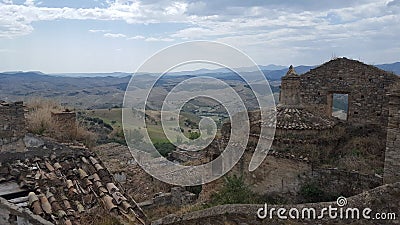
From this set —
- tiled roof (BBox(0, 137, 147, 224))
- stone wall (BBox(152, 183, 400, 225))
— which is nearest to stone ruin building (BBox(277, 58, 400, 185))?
stone wall (BBox(152, 183, 400, 225))

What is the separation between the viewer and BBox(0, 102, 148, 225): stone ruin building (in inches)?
230

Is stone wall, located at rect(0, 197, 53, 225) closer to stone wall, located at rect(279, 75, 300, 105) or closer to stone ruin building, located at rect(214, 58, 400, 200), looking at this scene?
stone ruin building, located at rect(214, 58, 400, 200)

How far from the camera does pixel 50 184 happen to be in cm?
690

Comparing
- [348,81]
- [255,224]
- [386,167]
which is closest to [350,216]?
[255,224]

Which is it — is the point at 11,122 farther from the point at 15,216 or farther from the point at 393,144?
the point at 393,144

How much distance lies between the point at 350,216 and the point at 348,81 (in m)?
9.88

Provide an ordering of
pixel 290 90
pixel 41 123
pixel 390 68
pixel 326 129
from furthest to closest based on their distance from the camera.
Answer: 1. pixel 390 68
2. pixel 290 90
3. pixel 326 129
4. pixel 41 123

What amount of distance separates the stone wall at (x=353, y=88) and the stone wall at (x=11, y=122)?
31.6 ft

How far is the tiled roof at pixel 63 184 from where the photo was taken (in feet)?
Result: 20.1

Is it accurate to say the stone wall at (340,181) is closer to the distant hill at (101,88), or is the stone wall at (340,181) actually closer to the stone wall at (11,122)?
the distant hill at (101,88)

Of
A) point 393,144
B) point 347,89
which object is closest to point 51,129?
point 393,144

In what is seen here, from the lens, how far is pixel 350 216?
5102 millimetres

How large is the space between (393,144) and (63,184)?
7.68 meters

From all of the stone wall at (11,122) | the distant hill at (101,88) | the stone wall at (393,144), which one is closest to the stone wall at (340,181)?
the stone wall at (393,144)
